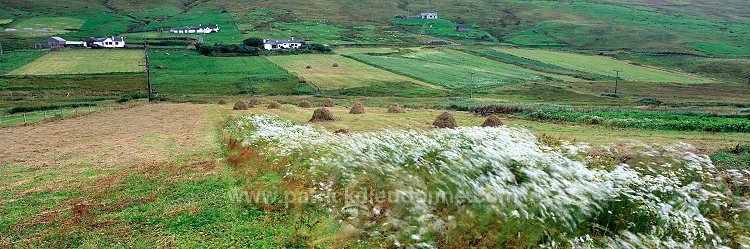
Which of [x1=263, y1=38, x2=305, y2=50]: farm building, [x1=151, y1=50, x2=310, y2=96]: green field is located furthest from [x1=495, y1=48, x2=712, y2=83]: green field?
[x1=151, y1=50, x2=310, y2=96]: green field

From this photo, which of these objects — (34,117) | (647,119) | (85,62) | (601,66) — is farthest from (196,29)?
(647,119)

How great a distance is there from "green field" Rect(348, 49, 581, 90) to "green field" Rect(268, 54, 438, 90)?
5260mm

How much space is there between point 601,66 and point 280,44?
104m

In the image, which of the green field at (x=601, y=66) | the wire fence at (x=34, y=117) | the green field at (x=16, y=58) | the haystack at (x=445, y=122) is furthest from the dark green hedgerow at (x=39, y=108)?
the green field at (x=601, y=66)

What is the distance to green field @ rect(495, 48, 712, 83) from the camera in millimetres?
120812

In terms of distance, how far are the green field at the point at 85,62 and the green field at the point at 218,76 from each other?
20.4ft

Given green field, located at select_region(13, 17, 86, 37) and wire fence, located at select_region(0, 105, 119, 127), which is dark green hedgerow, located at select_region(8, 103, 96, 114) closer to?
wire fence, located at select_region(0, 105, 119, 127)

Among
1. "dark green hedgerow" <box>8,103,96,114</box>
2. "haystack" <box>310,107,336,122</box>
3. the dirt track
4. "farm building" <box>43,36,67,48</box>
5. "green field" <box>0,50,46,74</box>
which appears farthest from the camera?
"farm building" <box>43,36,67,48</box>

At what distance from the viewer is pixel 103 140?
2969cm

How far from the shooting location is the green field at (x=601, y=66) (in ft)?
396

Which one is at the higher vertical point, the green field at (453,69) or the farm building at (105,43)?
the farm building at (105,43)

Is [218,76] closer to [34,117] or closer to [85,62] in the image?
[85,62]

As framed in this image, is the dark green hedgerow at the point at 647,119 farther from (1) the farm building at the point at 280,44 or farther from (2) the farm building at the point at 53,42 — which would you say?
(2) the farm building at the point at 53,42

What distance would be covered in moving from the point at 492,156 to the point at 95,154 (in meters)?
21.8
